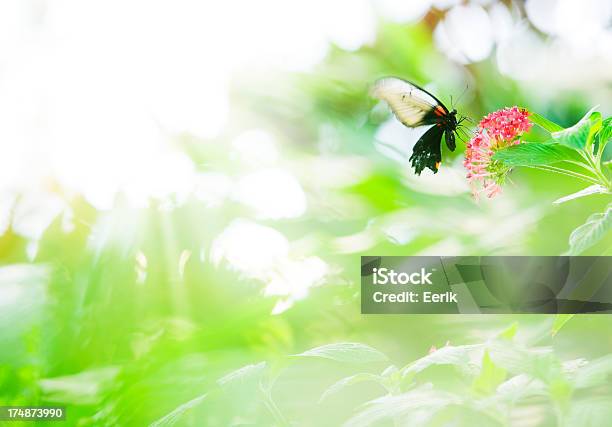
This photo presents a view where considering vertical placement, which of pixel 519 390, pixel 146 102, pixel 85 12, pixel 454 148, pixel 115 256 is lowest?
pixel 519 390

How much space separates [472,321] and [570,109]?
18.8 inches

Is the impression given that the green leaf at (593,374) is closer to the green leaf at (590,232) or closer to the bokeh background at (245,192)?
the bokeh background at (245,192)

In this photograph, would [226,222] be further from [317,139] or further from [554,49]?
[554,49]

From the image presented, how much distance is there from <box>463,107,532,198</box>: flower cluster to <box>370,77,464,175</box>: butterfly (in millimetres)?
48

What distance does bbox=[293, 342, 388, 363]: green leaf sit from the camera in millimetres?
1366

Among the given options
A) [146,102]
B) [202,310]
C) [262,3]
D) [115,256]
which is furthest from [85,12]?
[202,310]

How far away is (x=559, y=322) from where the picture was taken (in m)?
1.36

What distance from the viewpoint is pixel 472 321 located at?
1.37 meters

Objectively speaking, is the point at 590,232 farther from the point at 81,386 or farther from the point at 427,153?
the point at 81,386

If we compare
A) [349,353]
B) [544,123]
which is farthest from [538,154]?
[349,353]

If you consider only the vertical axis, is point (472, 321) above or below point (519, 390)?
above

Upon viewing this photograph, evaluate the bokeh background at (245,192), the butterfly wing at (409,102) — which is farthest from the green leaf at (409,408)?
the butterfly wing at (409,102)

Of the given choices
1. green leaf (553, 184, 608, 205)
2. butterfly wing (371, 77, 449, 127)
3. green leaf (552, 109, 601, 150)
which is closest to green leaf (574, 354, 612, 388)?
green leaf (553, 184, 608, 205)

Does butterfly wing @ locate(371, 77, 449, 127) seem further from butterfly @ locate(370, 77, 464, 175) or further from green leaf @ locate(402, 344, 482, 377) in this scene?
green leaf @ locate(402, 344, 482, 377)
